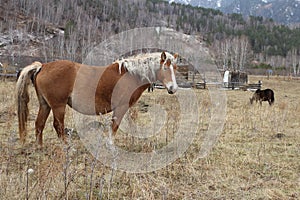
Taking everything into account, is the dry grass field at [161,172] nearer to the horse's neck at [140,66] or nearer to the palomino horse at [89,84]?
the palomino horse at [89,84]

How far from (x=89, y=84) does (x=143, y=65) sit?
900 millimetres

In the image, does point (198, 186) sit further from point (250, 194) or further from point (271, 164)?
point (271, 164)

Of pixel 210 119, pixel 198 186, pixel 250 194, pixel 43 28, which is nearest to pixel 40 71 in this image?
pixel 198 186

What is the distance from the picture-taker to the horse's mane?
407cm

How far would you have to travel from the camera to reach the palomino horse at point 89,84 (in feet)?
12.8

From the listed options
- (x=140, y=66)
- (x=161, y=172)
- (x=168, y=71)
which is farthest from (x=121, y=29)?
(x=161, y=172)

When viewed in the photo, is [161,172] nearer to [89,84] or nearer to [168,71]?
[168,71]

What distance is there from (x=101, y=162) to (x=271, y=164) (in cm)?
247

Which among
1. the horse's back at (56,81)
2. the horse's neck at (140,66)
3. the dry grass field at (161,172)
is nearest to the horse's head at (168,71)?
the horse's neck at (140,66)

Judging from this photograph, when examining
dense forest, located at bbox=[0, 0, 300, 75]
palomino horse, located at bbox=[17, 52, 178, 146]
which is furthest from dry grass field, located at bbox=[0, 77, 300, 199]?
dense forest, located at bbox=[0, 0, 300, 75]

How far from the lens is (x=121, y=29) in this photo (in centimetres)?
6366

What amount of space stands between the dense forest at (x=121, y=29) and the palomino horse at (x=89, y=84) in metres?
22.9

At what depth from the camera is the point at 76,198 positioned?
2533 mm

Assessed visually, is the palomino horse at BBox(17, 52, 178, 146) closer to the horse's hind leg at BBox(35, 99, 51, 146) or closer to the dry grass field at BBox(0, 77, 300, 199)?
the horse's hind leg at BBox(35, 99, 51, 146)
